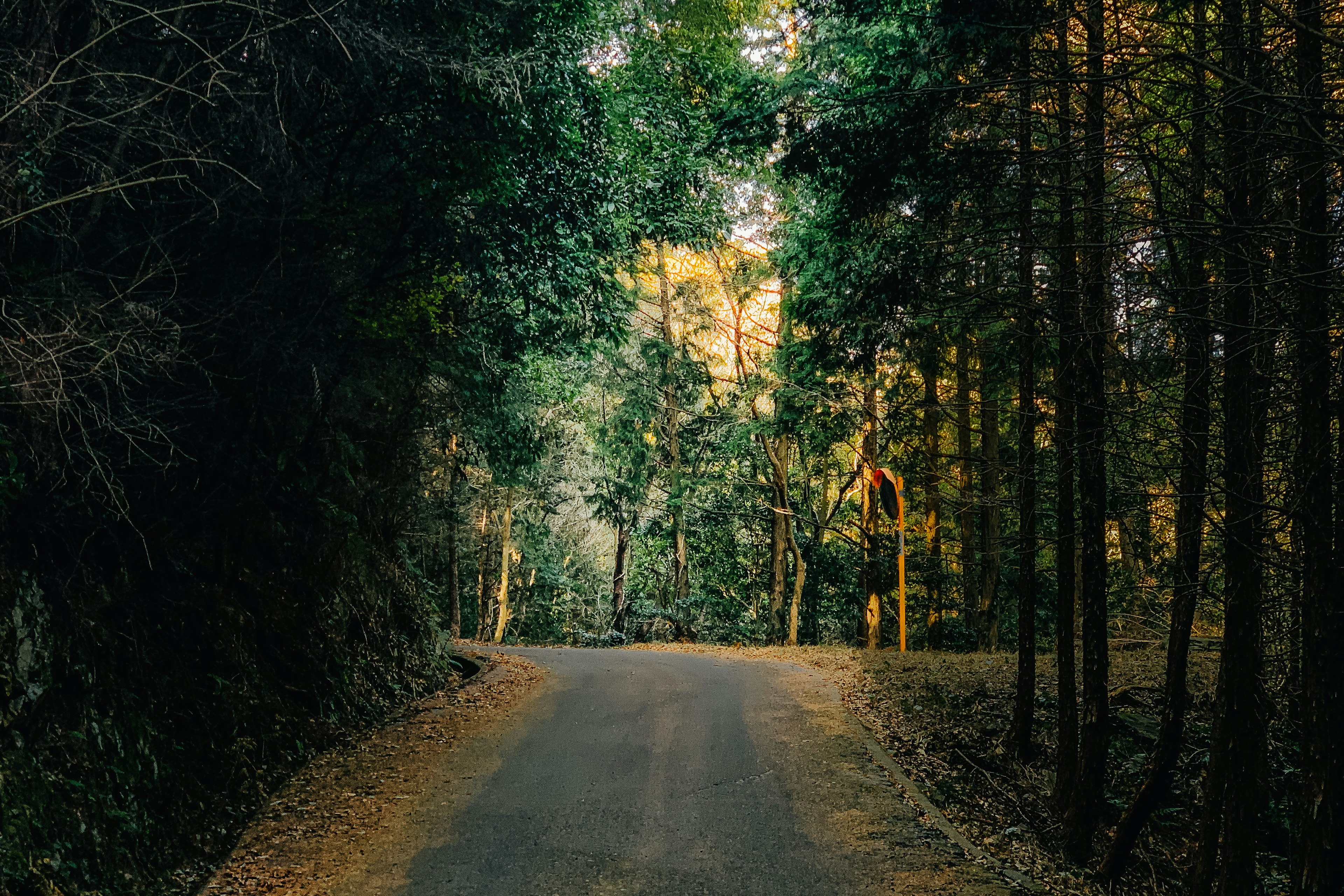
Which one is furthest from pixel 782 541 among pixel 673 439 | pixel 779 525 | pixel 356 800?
pixel 356 800

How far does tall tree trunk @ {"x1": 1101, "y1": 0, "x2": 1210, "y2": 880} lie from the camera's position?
5.71m

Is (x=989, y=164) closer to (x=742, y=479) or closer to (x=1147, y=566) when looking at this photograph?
(x=1147, y=566)

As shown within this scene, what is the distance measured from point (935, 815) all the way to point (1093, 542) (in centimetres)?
294

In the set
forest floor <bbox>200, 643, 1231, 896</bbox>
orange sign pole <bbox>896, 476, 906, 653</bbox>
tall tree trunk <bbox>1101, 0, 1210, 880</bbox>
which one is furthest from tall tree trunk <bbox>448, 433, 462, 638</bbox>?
tall tree trunk <bbox>1101, 0, 1210, 880</bbox>

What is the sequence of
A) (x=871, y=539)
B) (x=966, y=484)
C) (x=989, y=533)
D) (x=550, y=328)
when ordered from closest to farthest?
(x=550, y=328) < (x=989, y=533) < (x=966, y=484) < (x=871, y=539)

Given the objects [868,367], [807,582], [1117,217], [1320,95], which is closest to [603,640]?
[807,582]

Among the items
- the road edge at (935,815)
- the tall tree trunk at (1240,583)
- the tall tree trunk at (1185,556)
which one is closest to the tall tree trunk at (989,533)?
the road edge at (935,815)

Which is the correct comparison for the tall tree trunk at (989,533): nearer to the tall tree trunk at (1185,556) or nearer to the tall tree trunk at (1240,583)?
the tall tree trunk at (1185,556)

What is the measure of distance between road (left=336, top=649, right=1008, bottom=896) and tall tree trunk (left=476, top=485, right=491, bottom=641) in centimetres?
1469

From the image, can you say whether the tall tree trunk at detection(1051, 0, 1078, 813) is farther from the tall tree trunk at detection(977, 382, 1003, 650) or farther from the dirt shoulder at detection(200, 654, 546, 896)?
the dirt shoulder at detection(200, 654, 546, 896)

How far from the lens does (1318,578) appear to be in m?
4.55

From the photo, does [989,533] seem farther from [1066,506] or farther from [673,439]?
[673,439]

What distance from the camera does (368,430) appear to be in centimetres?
1181

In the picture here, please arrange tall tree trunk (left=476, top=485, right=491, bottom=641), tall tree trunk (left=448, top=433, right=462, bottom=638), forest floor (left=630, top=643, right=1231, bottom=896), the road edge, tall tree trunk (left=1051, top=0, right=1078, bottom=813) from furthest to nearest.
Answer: tall tree trunk (left=476, top=485, right=491, bottom=641), tall tree trunk (left=448, top=433, right=462, bottom=638), tall tree trunk (left=1051, top=0, right=1078, bottom=813), forest floor (left=630, top=643, right=1231, bottom=896), the road edge
